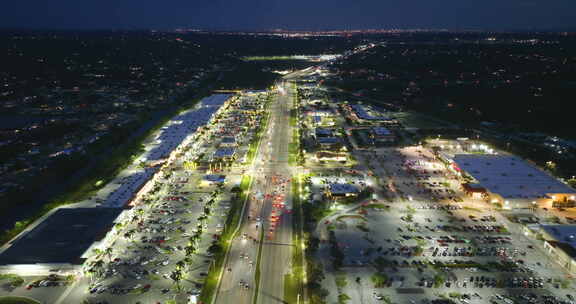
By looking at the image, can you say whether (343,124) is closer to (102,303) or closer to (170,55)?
(102,303)

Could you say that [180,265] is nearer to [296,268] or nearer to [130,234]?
[130,234]

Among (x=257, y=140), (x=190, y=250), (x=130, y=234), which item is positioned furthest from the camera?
(x=257, y=140)

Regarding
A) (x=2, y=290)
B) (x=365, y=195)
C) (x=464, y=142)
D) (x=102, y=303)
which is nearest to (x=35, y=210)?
(x=2, y=290)

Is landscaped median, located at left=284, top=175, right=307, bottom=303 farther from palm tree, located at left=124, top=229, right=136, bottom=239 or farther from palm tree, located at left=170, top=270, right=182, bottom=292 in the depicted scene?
palm tree, located at left=124, top=229, right=136, bottom=239

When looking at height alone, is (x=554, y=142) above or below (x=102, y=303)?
above

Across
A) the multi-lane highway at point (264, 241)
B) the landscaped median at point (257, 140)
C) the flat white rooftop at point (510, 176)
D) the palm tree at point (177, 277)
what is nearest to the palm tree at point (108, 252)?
the palm tree at point (177, 277)

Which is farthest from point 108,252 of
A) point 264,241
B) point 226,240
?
point 264,241

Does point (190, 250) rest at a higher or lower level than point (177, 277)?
higher
